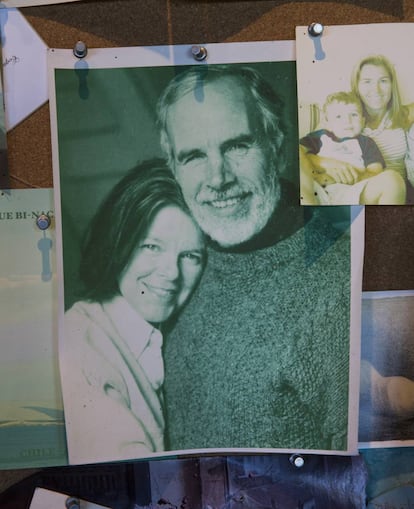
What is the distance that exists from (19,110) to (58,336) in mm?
208

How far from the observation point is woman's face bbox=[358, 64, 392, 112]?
484mm

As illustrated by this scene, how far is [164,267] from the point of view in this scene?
500 mm

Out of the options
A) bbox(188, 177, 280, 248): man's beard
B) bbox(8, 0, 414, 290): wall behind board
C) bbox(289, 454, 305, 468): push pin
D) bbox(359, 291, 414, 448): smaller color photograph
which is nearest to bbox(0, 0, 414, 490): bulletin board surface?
bbox(8, 0, 414, 290): wall behind board

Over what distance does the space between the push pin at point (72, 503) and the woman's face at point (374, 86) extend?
0.46m

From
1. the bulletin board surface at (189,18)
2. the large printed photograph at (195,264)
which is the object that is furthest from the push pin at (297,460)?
the bulletin board surface at (189,18)

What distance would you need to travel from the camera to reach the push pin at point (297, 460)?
0.52 meters

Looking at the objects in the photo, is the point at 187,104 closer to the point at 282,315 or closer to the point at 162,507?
the point at 282,315

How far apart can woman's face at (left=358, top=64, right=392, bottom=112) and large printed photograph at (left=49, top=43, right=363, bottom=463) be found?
64mm

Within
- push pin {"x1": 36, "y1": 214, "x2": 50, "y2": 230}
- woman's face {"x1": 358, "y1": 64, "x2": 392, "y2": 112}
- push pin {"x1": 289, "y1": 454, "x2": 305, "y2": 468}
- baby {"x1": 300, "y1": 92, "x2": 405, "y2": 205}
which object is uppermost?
woman's face {"x1": 358, "y1": 64, "x2": 392, "y2": 112}

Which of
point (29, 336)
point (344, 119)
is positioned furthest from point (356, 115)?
point (29, 336)

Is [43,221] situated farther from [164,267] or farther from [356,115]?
[356,115]

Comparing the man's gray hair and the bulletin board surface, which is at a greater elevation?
the bulletin board surface

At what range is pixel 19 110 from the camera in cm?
49

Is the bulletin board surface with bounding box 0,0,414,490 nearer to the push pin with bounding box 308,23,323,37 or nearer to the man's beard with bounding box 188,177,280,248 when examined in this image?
the push pin with bounding box 308,23,323,37
